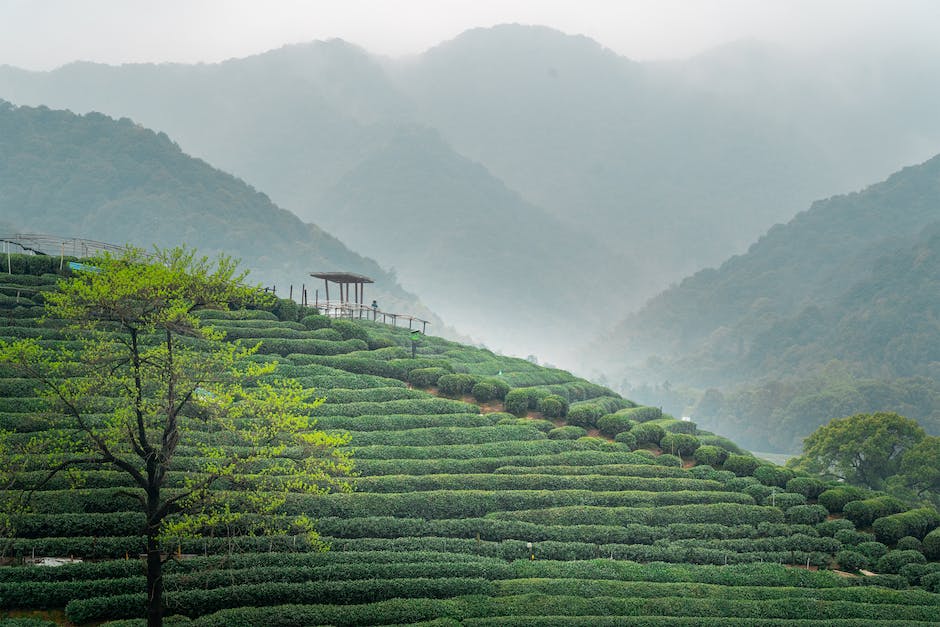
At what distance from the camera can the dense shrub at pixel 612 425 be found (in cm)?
4022

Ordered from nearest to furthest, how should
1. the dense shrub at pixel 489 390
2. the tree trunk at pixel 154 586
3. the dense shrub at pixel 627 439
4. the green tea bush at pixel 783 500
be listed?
the tree trunk at pixel 154 586 < the green tea bush at pixel 783 500 < the dense shrub at pixel 627 439 < the dense shrub at pixel 489 390

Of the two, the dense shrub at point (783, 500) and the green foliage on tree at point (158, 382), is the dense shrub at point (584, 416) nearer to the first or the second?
the dense shrub at point (783, 500)

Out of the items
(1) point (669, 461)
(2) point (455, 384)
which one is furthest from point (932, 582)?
(2) point (455, 384)

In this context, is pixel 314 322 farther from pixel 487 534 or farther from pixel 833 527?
pixel 833 527

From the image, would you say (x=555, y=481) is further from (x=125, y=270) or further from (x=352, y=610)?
(x=125, y=270)

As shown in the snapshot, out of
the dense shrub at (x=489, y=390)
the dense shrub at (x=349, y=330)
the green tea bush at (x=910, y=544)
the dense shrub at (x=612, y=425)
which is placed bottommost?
the green tea bush at (x=910, y=544)

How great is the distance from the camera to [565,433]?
126 ft

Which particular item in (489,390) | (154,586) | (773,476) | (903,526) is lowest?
(903,526)

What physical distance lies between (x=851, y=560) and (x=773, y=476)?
6163mm

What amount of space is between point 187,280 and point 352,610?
11399 mm

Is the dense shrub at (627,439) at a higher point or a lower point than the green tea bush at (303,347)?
lower

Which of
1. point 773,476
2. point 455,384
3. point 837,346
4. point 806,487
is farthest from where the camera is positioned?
point 837,346

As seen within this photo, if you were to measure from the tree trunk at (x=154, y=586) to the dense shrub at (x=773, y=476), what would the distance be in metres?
27.3

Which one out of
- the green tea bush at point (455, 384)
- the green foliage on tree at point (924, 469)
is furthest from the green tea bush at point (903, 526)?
the green tea bush at point (455, 384)
